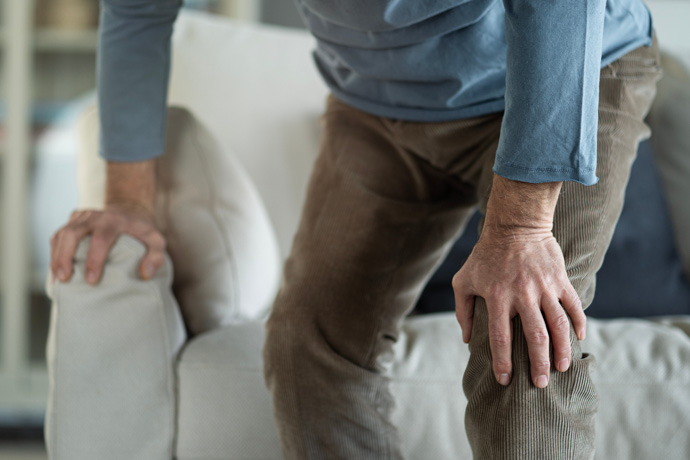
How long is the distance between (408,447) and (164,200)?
1.94 feet

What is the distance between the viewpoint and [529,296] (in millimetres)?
616

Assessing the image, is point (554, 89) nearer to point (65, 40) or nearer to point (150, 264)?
point (150, 264)

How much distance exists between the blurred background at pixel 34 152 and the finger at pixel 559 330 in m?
2.03

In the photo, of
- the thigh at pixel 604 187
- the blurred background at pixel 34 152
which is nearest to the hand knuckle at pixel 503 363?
the thigh at pixel 604 187

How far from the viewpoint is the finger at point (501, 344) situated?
626 millimetres

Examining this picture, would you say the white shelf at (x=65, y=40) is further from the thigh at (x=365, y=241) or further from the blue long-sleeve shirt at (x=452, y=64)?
the thigh at (x=365, y=241)

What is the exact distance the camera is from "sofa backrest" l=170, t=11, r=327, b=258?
1.50 m

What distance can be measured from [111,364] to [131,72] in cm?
Answer: 45

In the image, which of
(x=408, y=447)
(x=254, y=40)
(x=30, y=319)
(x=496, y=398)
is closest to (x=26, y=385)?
(x=30, y=319)

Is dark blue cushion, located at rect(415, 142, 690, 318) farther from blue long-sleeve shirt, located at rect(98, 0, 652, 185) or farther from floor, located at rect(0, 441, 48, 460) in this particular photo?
floor, located at rect(0, 441, 48, 460)

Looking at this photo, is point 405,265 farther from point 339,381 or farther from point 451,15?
point 451,15

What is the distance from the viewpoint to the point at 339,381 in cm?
90

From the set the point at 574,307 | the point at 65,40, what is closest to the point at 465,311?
the point at 574,307

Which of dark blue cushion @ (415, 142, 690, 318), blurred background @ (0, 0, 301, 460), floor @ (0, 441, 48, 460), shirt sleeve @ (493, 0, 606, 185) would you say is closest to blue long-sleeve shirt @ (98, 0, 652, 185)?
shirt sleeve @ (493, 0, 606, 185)
